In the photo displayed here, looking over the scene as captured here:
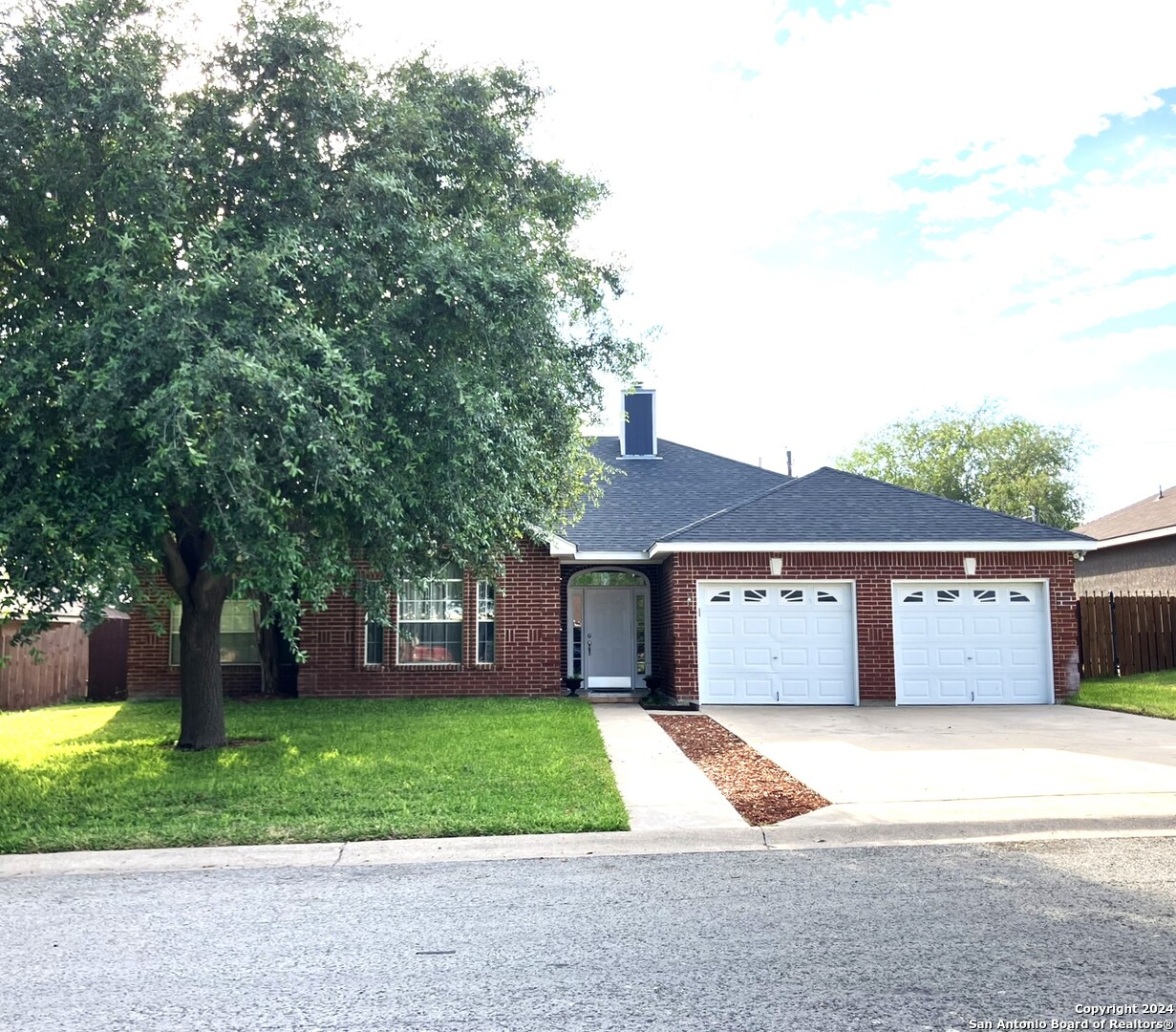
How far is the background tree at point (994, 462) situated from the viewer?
42812 mm

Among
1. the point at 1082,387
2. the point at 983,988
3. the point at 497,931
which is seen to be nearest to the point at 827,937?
the point at 983,988

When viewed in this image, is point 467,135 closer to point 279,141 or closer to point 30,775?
point 279,141

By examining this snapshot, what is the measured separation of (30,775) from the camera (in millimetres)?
9539

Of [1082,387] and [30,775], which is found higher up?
[1082,387]

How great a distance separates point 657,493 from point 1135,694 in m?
9.80

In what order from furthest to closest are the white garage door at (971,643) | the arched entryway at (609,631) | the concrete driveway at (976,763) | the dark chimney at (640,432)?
the dark chimney at (640,432) → the arched entryway at (609,631) → the white garage door at (971,643) → the concrete driveway at (976,763)

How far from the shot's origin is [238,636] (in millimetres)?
18781

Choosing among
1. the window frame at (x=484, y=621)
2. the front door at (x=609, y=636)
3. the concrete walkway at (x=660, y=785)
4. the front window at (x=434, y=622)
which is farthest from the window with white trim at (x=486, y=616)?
the concrete walkway at (x=660, y=785)

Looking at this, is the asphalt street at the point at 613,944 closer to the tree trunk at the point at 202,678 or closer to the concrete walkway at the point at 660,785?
the concrete walkway at the point at 660,785

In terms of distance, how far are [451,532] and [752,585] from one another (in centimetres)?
852

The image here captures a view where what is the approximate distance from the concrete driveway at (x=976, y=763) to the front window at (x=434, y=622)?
5227 millimetres

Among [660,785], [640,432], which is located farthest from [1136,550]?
[660,785]

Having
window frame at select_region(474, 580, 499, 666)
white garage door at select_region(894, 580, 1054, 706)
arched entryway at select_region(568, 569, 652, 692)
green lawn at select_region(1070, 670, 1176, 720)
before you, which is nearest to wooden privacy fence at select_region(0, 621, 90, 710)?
window frame at select_region(474, 580, 499, 666)

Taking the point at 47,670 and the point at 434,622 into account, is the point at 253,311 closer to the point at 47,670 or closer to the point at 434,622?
the point at 434,622
